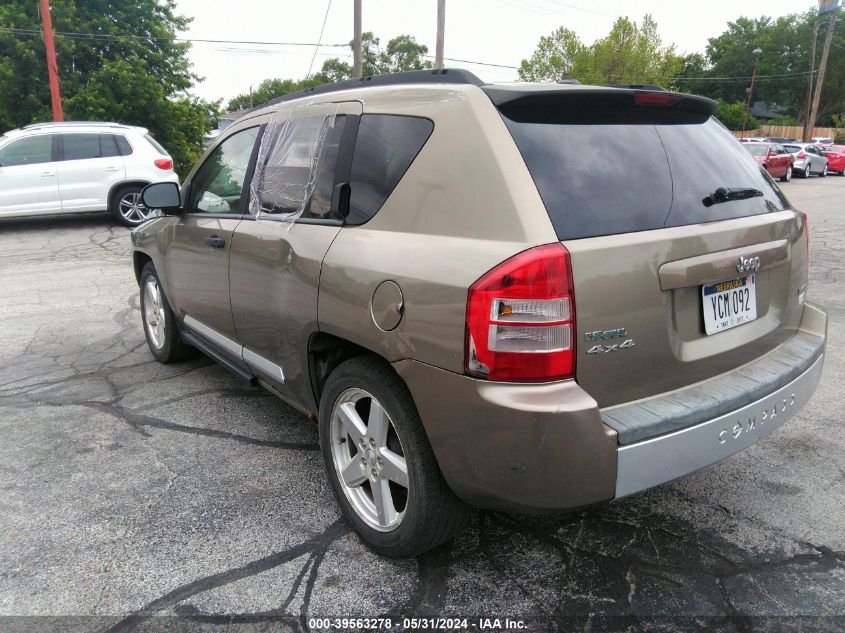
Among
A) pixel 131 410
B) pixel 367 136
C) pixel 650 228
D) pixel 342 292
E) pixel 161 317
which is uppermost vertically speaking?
pixel 367 136

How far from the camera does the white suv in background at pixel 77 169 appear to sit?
11.6 metres

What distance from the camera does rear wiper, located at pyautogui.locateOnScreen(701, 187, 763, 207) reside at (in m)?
2.57

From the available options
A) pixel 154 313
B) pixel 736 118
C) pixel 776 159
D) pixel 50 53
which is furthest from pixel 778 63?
pixel 154 313

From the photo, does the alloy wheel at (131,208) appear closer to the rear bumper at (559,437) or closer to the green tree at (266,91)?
the rear bumper at (559,437)

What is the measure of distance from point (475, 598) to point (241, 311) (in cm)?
187

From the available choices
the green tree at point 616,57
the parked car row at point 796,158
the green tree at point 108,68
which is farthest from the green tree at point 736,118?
the green tree at point 108,68

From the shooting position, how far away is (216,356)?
13.3 ft

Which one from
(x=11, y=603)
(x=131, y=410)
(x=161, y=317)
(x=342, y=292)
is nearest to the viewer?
(x=11, y=603)

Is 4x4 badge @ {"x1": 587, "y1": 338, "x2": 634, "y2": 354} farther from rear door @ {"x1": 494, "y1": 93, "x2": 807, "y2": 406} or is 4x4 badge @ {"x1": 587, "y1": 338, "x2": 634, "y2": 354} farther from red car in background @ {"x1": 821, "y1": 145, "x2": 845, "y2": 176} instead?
red car in background @ {"x1": 821, "y1": 145, "x2": 845, "y2": 176}

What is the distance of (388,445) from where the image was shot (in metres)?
2.62

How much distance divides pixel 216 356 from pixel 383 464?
6.06ft

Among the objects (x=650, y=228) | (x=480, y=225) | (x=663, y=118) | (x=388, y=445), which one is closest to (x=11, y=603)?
(x=388, y=445)

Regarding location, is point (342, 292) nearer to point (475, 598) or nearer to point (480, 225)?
point (480, 225)

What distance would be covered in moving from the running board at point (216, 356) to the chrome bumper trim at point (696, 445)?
2177 mm
